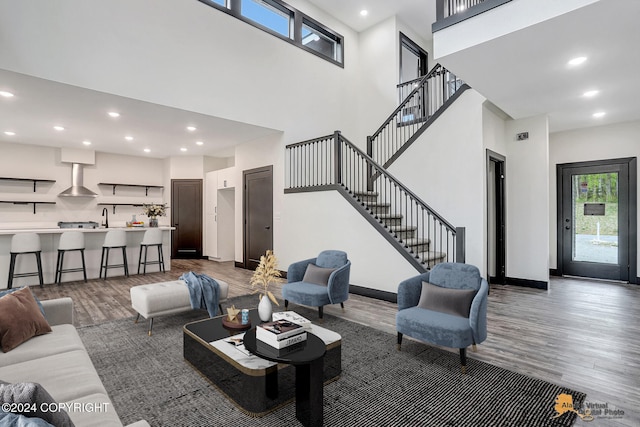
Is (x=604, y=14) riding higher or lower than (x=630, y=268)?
higher

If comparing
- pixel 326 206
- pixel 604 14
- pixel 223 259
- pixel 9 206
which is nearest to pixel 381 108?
pixel 326 206

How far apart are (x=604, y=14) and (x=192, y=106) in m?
5.38

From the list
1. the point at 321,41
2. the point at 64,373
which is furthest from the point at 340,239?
the point at 321,41

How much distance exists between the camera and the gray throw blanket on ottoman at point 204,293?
13.3ft

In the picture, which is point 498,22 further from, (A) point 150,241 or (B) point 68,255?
(B) point 68,255

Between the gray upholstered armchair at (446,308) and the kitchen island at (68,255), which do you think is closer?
the gray upholstered armchair at (446,308)

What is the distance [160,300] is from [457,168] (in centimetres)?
507

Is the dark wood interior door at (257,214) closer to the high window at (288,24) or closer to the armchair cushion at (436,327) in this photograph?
the high window at (288,24)

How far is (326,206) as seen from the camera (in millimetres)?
6312

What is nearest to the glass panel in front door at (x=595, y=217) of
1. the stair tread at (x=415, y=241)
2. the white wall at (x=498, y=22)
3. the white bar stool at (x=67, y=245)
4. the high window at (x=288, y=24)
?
the stair tread at (x=415, y=241)

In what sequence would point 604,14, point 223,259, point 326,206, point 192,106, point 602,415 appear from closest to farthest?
1. point 602,415
2. point 604,14
3. point 192,106
4. point 326,206
5. point 223,259

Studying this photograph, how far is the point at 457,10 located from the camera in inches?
165

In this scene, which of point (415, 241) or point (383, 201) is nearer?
point (415, 241)

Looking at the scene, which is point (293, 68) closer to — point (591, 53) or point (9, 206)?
point (591, 53)
